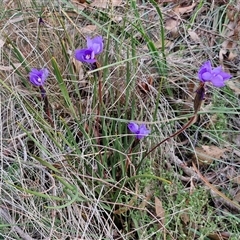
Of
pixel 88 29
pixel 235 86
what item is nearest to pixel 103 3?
pixel 88 29

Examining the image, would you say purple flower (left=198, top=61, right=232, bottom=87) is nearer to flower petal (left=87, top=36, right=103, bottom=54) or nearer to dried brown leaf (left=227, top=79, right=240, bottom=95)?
flower petal (left=87, top=36, right=103, bottom=54)

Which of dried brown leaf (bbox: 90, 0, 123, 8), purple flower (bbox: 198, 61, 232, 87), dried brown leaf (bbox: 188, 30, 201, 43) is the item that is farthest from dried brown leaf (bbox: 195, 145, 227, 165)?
dried brown leaf (bbox: 90, 0, 123, 8)

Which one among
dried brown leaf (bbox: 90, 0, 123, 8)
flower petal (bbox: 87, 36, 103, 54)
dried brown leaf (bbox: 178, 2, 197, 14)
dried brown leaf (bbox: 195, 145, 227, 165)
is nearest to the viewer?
flower petal (bbox: 87, 36, 103, 54)

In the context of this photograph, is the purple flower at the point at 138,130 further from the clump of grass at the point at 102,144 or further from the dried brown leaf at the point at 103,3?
the dried brown leaf at the point at 103,3

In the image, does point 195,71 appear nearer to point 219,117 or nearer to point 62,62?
point 219,117

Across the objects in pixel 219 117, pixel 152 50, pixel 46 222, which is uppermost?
pixel 152 50

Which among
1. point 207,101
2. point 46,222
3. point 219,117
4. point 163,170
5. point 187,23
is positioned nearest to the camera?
point 46,222

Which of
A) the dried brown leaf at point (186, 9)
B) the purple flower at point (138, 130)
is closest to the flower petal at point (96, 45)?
the purple flower at point (138, 130)

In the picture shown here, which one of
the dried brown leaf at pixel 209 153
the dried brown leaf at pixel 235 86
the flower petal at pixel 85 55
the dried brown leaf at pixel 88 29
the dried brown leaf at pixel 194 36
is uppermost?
the flower petal at pixel 85 55

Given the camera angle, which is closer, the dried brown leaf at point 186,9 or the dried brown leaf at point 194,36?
the dried brown leaf at point 194,36

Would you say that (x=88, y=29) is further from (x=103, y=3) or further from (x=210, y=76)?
(x=210, y=76)

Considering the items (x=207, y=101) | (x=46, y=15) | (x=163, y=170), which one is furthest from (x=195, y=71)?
(x=46, y=15)
